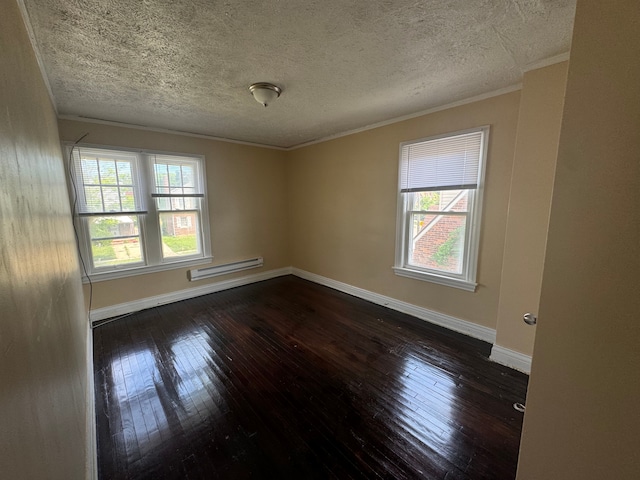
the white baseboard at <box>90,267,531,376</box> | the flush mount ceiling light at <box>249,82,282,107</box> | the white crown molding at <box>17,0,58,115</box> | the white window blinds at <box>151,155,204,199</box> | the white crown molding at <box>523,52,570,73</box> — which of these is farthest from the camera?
the white window blinds at <box>151,155,204,199</box>

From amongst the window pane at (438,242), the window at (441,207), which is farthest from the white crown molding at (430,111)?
the window pane at (438,242)

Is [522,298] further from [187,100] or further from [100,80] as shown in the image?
[100,80]

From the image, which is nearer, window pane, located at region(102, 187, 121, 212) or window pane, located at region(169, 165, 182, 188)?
window pane, located at region(102, 187, 121, 212)

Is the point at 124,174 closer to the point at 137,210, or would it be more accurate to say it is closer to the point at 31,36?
the point at 137,210

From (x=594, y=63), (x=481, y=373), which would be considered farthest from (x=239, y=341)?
(x=594, y=63)

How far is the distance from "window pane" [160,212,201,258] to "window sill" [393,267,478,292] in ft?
9.93

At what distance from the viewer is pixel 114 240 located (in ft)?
10.7

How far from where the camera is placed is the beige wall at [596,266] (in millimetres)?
571

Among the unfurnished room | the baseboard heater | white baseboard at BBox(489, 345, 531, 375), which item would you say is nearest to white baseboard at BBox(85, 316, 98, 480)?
the unfurnished room

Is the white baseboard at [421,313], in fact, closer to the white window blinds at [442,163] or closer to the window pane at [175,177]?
the white window blinds at [442,163]

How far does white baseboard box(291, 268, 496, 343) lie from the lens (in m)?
2.70

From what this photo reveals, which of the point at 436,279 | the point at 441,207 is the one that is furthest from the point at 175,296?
the point at 441,207

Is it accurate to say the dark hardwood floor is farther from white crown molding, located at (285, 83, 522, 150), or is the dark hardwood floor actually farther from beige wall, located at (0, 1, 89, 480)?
white crown molding, located at (285, 83, 522, 150)

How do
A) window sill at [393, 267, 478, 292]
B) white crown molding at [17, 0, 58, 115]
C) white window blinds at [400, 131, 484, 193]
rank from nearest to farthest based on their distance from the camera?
white crown molding at [17, 0, 58, 115], white window blinds at [400, 131, 484, 193], window sill at [393, 267, 478, 292]
